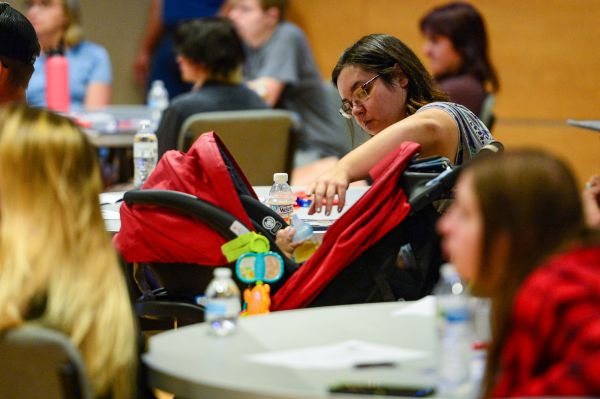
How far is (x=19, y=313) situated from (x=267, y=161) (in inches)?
122

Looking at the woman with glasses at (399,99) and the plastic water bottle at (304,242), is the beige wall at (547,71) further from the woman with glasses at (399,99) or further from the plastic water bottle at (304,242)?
the plastic water bottle at (304,242)

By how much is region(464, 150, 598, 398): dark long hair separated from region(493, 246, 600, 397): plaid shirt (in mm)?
20

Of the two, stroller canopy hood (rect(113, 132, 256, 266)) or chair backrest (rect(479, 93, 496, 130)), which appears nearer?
stroller canopy hood (rect(113, 132, 256, 266))

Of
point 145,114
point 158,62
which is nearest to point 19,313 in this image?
point 145,114

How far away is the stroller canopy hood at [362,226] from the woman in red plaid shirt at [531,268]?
0.85 m

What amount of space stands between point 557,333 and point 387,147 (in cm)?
137

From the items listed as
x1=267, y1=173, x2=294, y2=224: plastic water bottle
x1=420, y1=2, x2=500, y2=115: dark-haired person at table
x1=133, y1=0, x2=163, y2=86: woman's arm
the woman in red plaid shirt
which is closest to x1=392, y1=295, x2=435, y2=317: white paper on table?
the woman in red plaid shirt

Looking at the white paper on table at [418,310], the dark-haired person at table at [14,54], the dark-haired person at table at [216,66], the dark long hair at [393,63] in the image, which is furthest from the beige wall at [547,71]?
the white paper on table at [418,310]

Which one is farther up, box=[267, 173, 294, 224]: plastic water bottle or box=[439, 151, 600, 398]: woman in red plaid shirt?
box=[439, 151, 600, 398]: woman in red plaid shirt

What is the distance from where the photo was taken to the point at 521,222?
169 cm

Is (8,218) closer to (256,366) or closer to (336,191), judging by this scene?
(256,366)

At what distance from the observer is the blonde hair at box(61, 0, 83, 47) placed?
21.4ft

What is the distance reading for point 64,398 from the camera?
5.87 feet

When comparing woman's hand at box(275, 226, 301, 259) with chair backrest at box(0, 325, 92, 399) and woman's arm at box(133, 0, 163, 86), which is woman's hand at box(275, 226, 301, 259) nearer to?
chair backrest at box(0, 325, 92, 399)
